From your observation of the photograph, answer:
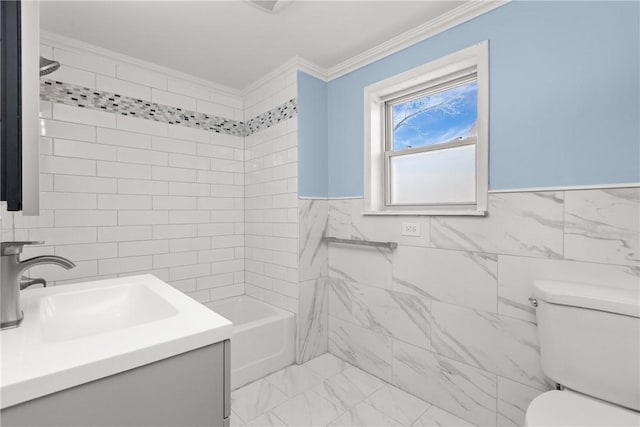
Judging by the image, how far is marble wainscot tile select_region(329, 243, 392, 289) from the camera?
6.95 ft

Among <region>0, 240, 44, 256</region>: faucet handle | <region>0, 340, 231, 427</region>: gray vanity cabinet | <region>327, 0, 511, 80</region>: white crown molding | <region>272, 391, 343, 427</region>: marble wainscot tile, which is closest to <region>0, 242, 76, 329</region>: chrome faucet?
<region>0, 240, 44, 256</region>: faucet handle

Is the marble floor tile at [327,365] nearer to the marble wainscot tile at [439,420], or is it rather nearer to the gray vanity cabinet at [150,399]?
the marble wainscot tile at [439,420]

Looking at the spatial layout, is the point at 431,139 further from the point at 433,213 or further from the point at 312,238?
the point at 312,238

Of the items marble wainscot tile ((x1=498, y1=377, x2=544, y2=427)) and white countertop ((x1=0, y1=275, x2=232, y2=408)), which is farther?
marble wainscot tile ((x1=498, y1=377, x2=544, y2=427))

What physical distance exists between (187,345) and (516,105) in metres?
1.78

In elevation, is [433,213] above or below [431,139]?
below

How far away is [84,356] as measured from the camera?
631 millimetres

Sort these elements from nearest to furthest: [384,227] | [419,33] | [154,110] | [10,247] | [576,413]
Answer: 1. [10,247]
2. [576,413]
3. [419,33]
4. [384,227]
5. [154,110]

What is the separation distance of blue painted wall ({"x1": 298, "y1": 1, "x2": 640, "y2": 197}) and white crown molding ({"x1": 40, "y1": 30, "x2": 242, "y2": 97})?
1.79 m

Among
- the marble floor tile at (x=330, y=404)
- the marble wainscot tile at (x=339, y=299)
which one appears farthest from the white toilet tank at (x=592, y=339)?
the marble wainscot tile at (x=339, y=299)

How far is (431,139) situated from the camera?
206 centimetres

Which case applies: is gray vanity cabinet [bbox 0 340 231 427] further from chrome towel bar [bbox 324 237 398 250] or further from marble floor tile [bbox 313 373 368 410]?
chrome towel bar [bbox 324 237 398 250]

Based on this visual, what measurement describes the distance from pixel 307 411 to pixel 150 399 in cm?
139

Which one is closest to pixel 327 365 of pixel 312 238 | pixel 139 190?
pixel 312 238
